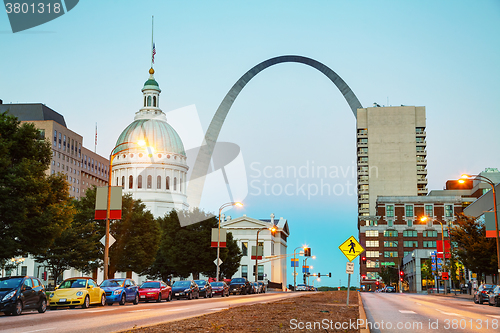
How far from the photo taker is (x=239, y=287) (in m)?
66.0

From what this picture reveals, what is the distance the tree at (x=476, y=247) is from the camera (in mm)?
61156

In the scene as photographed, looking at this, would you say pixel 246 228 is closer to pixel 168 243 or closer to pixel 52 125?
pixel 52 125

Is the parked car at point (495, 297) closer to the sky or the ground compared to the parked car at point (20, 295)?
closer to the ground

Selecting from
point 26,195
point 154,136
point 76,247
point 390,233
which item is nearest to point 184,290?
point 26,195

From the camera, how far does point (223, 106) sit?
120m

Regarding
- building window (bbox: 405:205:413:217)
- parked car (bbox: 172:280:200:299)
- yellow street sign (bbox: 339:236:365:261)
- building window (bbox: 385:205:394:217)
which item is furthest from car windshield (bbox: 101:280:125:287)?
building window (bbox: 405:205:413:217)

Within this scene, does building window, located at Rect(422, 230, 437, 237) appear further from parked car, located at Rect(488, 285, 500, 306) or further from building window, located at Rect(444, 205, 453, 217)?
parked car, located at Rect(488, 285, 500, 306)

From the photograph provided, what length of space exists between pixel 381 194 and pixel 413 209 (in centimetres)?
1189

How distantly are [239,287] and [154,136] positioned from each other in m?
Answer: 105

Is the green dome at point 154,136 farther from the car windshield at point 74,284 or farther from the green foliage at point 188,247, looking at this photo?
the car windshield at point 74,284

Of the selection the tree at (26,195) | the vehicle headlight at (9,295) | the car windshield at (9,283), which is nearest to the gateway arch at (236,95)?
the tree at (26,195)

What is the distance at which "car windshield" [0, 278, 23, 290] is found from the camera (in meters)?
26.1

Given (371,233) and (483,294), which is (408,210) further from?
(483,294)

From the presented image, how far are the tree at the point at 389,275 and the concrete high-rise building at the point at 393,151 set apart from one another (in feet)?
56.1
